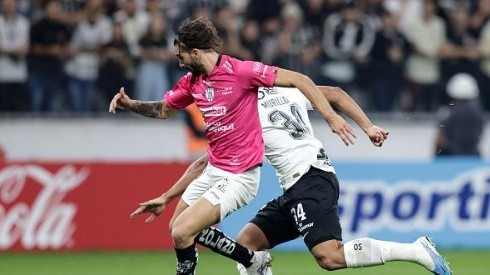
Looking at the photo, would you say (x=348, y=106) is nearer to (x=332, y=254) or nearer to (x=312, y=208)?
(x=312, y=208)

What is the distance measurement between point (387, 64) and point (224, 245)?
8.68 meters

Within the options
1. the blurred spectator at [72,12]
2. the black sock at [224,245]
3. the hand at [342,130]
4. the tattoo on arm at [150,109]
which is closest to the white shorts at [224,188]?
the black sock at [224,245]

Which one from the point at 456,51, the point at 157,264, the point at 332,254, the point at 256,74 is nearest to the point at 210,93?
the point at 256,74

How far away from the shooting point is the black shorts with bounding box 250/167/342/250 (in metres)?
9.98

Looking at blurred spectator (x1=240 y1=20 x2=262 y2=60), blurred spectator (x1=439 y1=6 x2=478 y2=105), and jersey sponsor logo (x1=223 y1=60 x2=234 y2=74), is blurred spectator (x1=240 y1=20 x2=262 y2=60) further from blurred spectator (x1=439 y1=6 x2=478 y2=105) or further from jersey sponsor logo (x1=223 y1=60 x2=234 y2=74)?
jersey sponsor logo (x1=223 y1=60 x2=234 y2=74)

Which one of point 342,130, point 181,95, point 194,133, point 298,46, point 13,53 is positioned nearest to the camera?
point 342,130

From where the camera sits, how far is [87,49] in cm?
1820

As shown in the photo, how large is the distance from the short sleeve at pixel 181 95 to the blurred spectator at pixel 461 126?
786cm

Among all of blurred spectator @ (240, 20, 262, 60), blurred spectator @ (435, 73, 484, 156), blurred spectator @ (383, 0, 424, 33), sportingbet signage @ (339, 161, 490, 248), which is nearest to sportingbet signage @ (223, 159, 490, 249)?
sportingbet signage @ (339, 161, 490, 248)

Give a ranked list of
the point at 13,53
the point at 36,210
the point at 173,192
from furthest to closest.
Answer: the point at 13,53 < the point at 36,210 < the point at 173,192

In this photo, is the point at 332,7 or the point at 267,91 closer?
the point at 267,91

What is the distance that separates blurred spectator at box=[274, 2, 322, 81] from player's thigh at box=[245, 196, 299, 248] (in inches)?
302

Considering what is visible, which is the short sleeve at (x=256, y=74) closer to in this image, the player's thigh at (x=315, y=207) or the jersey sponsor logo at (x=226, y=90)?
the jersey sponsor logo at (x=226, y=90)

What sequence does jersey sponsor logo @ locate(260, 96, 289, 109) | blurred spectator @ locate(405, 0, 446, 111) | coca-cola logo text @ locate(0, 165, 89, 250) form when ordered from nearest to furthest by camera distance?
jersey sponsor logo @ locate(260, 96, 289, 109)
coca-cola logo text @ locate(0, 165, 89, 250)
blurred spectator @ locate(405, 0, 446, 111)
